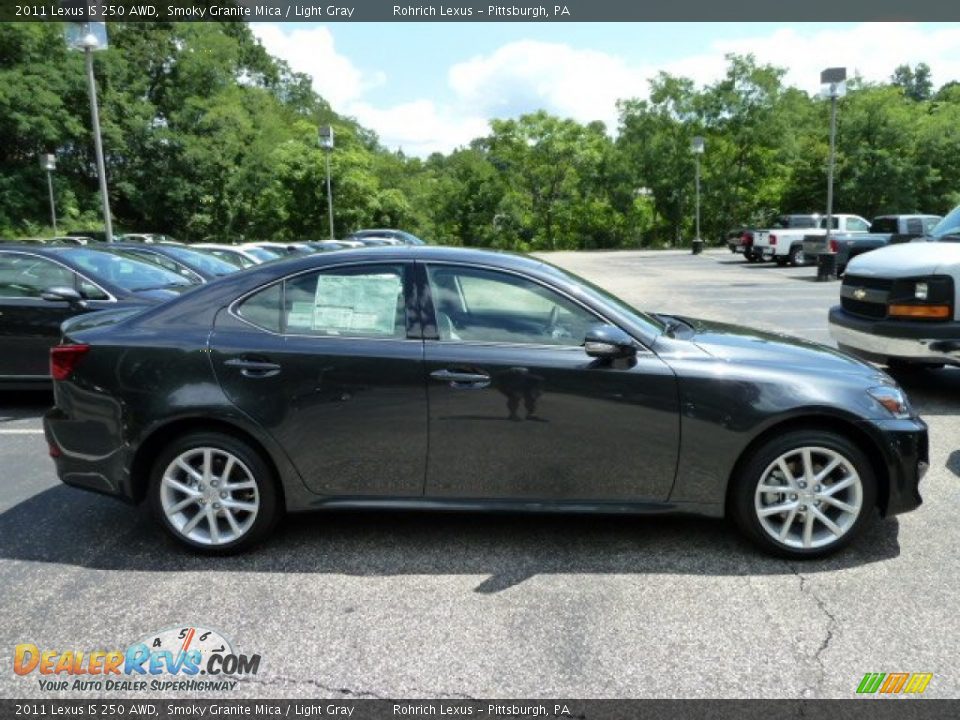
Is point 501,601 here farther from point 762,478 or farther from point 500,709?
point 762,478

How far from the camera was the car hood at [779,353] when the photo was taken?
11.9ft

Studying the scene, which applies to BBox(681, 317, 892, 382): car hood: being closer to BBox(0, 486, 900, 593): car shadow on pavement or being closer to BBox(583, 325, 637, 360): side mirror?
BBox(583, 325, 637, 360): side mirror

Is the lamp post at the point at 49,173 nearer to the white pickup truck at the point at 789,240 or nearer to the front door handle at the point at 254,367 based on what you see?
the white pickup truck at the point at 789,240

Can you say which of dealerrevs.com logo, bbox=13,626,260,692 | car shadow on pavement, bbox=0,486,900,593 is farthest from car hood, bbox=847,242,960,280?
dealerrevs.com logo, bbox=13,626,260,692

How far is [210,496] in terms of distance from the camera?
3670 millimetres

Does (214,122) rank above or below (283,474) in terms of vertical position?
above

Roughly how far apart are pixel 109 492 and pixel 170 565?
0.52 metres

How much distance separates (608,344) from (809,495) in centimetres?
122

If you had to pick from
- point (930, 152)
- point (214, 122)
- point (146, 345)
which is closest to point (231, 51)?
point (214, 122)

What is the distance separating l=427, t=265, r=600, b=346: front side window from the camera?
142 inches

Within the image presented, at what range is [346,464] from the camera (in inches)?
143

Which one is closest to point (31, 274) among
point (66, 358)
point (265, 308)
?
point (66, 358)

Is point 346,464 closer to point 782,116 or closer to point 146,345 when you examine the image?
point 146,345

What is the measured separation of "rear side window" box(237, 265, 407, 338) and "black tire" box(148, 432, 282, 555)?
0.62m
